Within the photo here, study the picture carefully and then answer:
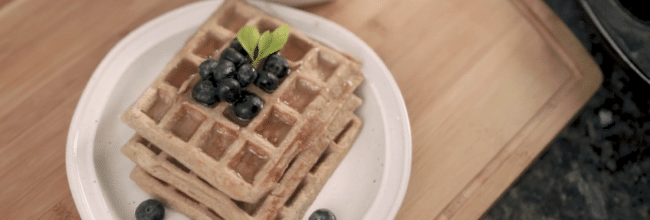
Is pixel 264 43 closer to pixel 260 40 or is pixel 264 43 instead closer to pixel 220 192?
pixel 260 40

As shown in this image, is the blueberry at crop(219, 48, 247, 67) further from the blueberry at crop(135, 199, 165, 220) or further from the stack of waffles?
the blueberry at crop(135, 199, 165, 220)

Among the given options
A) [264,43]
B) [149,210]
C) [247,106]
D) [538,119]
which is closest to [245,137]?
[247,106]

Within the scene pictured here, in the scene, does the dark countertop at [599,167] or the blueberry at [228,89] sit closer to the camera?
the blueberry at [228,89]

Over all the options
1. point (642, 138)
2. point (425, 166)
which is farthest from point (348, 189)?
point (642, 138)

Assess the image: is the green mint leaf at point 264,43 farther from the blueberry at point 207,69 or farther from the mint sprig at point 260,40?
the blueberry at point 207,69

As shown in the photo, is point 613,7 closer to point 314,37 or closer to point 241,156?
point 314,37

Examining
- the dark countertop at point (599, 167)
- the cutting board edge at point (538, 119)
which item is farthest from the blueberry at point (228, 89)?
the dark countertop at point (599, 167)
